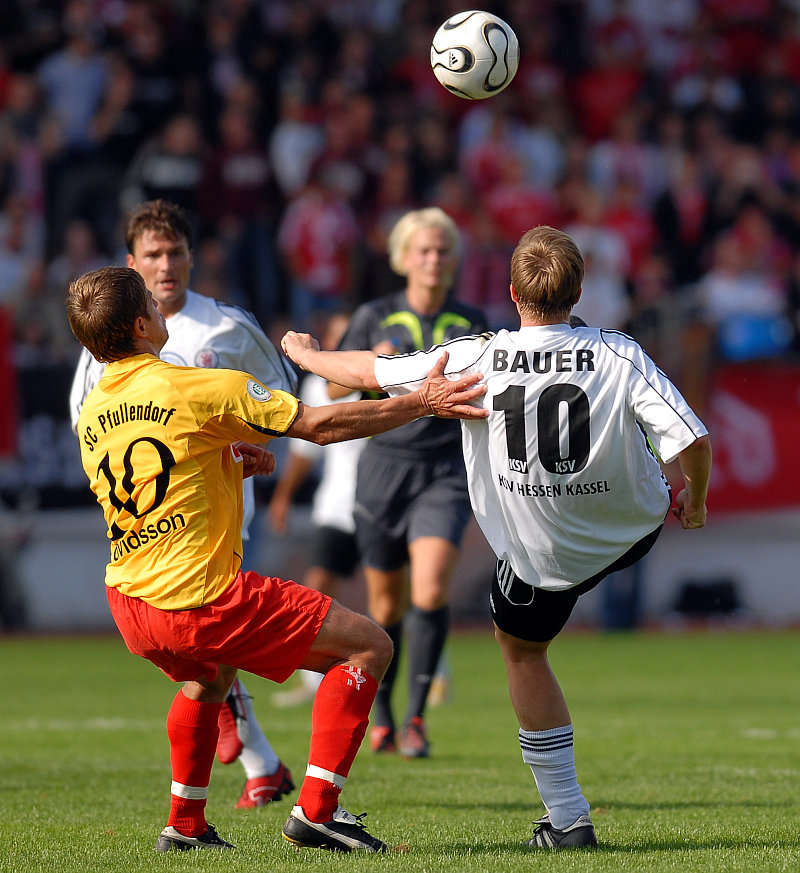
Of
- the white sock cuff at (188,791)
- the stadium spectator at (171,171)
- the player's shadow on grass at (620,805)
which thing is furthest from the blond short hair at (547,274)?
the stadium spectator at (171,171)

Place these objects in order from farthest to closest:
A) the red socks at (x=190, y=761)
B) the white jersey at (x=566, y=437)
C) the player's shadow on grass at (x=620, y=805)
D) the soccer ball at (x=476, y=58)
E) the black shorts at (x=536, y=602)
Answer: the soccer ball at (x=476, y=58) → the player's shadow on grass at (x=620, y=805) → the black shorts at (x=536, y=602) → the red socks at (x=190, y=761) → the white jersey at (x=566, y=437)

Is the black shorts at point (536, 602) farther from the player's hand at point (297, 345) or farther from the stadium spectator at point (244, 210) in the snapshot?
the stadium spectator at point (244, 210)

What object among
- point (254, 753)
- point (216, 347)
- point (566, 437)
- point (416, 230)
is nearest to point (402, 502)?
point (416, 230)

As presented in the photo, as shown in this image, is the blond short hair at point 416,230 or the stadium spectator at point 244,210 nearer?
the blond short hair at point 416,230

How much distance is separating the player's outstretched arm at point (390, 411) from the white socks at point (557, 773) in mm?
1243

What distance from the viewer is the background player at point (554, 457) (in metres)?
4.51

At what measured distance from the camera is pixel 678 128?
683 inches

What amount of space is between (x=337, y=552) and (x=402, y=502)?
217cm

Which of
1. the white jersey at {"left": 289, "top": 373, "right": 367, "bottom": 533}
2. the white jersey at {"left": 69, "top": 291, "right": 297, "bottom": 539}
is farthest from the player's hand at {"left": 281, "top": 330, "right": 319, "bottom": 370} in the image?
the white jersey at {"left": 289, "top": 373, "right": 367, "bottom": 533}

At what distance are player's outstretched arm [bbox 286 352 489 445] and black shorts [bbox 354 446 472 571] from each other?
274cm

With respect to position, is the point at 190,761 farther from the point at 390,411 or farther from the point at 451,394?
the point at 451,394

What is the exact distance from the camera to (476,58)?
6.45 m

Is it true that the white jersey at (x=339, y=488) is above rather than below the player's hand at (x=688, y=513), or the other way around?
below

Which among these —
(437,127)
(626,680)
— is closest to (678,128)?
(437,127)
